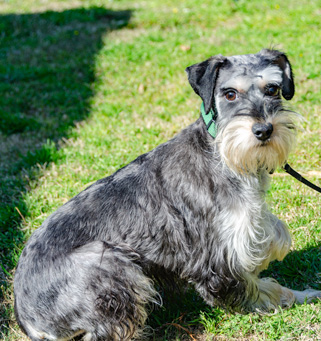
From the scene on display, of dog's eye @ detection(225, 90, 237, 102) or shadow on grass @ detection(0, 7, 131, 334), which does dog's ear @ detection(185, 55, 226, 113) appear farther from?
shadow on grass @ detection(0, 7, 131, 334)

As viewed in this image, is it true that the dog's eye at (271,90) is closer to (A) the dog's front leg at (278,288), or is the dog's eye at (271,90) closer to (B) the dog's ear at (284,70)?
(B) the dog's ear at (284,70)

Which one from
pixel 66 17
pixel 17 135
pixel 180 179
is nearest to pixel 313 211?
pixel 180 179

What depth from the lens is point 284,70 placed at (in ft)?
11.8

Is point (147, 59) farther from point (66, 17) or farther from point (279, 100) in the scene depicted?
point (279, 100)

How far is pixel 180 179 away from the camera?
138 inches

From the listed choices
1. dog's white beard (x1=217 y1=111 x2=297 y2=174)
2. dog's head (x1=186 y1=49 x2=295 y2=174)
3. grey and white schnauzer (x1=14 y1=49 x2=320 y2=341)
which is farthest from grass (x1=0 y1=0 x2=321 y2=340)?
dog's white beard (x1=217 y1=111 x2=297 y2=174)

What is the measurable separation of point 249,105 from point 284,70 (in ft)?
2.05

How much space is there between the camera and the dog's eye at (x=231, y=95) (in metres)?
3.33

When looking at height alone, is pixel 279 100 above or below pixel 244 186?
above

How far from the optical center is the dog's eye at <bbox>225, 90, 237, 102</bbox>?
3.33 meters

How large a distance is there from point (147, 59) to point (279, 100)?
214 inches

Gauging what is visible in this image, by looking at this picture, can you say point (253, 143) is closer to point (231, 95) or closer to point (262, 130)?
point (262, 130)

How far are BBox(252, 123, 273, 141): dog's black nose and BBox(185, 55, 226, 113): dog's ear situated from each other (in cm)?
46

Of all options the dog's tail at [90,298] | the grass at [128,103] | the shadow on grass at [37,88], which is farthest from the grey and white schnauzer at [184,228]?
the shadow on grass at [37,88]
